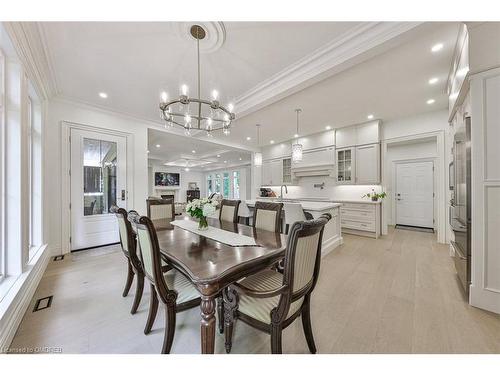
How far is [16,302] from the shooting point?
155 centimetres

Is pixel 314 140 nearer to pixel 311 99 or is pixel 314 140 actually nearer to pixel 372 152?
pixel 372 152

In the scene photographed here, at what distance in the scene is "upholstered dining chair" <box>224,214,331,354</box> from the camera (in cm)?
105

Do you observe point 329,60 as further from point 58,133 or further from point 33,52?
point 58,133

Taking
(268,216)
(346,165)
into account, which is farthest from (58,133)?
(346,165)

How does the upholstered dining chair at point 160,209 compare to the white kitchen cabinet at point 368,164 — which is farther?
the white kitchen cabinet at point 368,164

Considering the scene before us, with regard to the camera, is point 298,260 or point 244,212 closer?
point 298,260

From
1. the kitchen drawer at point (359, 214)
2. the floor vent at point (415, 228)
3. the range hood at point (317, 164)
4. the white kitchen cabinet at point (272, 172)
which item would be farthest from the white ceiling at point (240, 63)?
the floor vent at point (415, 228)

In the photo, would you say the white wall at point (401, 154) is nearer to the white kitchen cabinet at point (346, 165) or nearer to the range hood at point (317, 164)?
the white kitchen cabinet at point (346, 165)

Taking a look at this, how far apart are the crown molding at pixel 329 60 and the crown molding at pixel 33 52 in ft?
7.72

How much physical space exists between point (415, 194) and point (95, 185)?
24.7 feet

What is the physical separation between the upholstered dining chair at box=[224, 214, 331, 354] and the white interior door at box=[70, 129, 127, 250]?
136 inches

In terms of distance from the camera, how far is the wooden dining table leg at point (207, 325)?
1.06 meters

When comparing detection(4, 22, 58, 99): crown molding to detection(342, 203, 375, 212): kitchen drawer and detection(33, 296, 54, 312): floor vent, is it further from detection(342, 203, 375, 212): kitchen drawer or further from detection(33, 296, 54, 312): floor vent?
detection(342, 203, 375, 212): kitchen drawer
